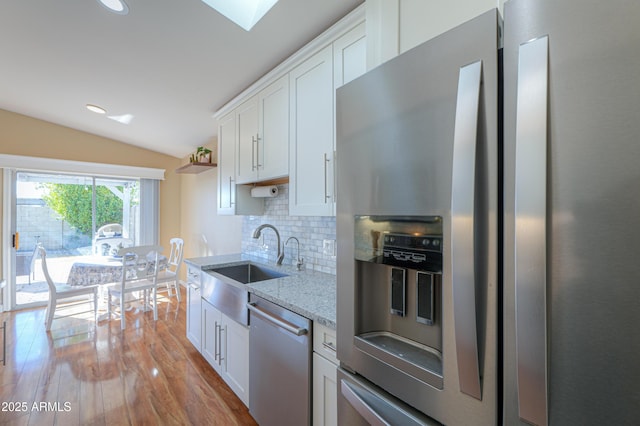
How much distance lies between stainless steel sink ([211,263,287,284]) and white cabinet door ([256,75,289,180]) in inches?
32.4

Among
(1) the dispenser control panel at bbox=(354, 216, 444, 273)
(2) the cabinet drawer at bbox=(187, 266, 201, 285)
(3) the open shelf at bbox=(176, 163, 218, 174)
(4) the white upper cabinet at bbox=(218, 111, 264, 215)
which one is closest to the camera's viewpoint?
(1) the dispenser control panel at bbox=(354, 216, 444, 273)

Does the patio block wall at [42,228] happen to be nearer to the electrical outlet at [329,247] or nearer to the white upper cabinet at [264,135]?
the white upper cabinet at [264,135]

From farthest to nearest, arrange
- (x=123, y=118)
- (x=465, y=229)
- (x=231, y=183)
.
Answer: (x=123, y=118) → (x=231, y=183) → (x=465, y=229)

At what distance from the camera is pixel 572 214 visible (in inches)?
19.4

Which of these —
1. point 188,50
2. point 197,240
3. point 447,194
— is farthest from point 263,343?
point 197,240

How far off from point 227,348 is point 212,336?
12.3 inches

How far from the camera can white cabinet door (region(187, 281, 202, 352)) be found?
2504mm

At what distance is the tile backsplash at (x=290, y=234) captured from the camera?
2062mm

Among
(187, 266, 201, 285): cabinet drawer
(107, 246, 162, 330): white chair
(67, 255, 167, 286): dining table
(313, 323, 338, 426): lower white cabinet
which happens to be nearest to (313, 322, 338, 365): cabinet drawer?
(313, 323, 338, 426): lower white cabinet

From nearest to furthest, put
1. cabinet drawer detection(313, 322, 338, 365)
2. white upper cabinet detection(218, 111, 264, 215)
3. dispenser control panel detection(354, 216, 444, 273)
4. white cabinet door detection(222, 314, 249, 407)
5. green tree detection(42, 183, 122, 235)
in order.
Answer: dispenser control panel detection(354, 216, 444, 273), cabinet drawer detection(313, 322, 338, 365), white cabinet door detection(222, 314, 249, 407), white upper cabinet detection(218, 111, 264, 215), green tree detection(42, 183, 122, 235)

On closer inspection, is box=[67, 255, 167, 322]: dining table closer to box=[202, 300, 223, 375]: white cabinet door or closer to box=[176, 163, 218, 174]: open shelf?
box=[176, 163, 218, 174]: open shelf

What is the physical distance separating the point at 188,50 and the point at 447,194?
220cm

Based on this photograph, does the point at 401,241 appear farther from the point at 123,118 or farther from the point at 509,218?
the point at 123,118

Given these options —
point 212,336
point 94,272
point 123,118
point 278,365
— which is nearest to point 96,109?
point 123,118
